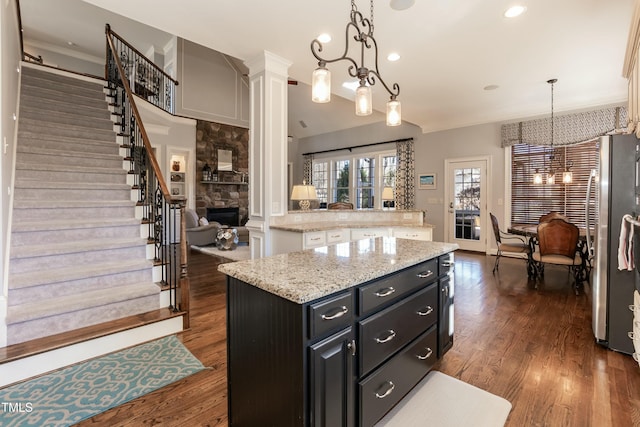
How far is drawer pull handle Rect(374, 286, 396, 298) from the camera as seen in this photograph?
1.46 m

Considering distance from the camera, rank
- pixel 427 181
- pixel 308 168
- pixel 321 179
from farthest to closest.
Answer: pixel 308 168 < pixel 321 179 < pixel 427 181

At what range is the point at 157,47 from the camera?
327 inches

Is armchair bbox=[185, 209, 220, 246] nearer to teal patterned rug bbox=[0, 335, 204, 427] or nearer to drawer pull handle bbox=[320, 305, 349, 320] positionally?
teal patterned rug bbox=[0, 335, 204, 427]

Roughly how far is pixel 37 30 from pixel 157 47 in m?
2.57

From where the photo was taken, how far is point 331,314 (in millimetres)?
1216

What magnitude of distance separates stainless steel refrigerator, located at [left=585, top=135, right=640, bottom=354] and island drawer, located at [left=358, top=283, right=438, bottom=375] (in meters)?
1.59

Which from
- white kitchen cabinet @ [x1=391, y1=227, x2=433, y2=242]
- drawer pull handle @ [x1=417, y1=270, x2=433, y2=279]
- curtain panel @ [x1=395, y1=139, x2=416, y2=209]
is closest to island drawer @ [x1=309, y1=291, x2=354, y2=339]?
drawer pull handle @ [x1=417, y1=270, x2=433, y2=279]

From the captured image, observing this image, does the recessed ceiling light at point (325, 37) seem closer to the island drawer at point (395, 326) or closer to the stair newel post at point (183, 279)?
the stair newel post at point (183, 279)

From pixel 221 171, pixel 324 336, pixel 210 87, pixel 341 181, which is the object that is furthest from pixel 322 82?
pixel 210 87

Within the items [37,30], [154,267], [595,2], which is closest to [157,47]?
[37,30]

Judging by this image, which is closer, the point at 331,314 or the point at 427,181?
the point at 331,314

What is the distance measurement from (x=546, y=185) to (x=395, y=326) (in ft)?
18.9

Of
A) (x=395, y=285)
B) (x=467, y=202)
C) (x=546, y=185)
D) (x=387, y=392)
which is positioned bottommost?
(x=387, y=392)

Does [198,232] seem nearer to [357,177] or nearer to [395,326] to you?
[357,177]
